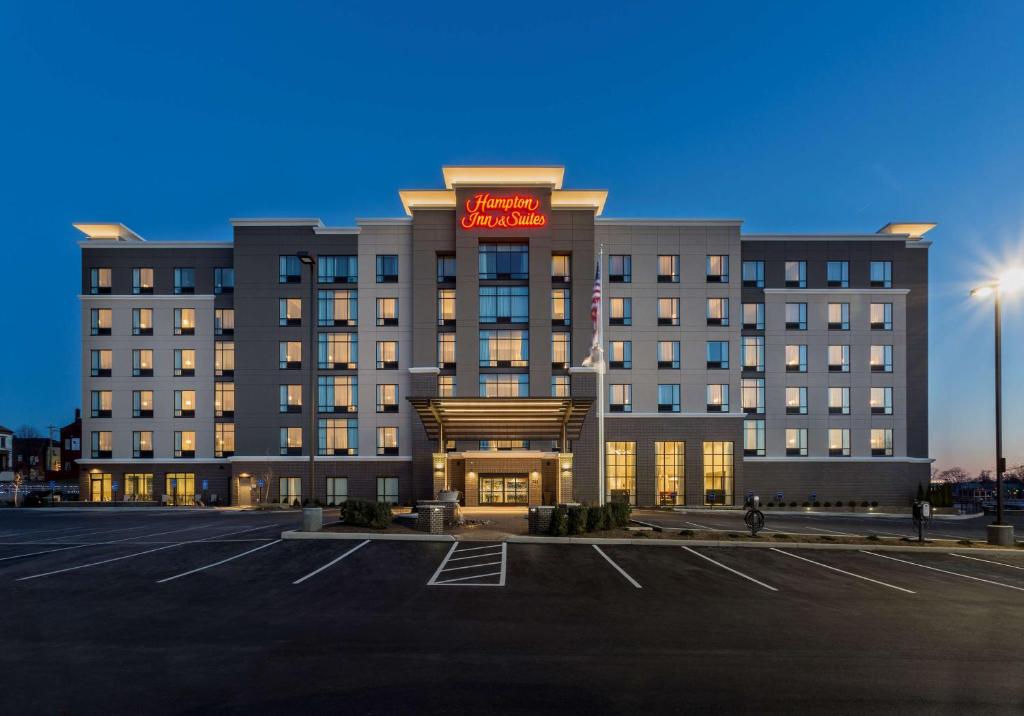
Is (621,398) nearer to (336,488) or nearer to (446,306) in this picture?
(446,306)

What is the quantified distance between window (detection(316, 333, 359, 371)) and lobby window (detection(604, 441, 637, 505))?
19.8 metres

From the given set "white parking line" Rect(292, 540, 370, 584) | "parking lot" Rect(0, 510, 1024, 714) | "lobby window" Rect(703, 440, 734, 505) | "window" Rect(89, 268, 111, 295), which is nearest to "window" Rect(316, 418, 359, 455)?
"window" Rect(89, 268, 111, 295)

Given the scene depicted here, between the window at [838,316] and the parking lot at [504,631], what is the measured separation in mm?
30280

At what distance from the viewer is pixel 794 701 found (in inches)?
305

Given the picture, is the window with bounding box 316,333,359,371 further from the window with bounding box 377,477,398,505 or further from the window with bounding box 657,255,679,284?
the window with bounding box 657,255,679,284

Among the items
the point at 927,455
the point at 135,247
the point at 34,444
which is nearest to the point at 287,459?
the point at 135,247

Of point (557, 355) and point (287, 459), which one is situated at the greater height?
point (557, 355)

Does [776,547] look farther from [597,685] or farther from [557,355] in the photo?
[557,355]

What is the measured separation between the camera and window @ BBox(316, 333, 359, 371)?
146 ft

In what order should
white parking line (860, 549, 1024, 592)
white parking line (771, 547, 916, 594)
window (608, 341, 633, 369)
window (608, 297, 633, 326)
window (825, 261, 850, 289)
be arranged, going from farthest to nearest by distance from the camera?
window (825, 261, 850, 289) → window (608, 297, 633, 326) → window (608, 341, 633, 369) → white parking line (860, 549, 1024, 592) → white parking line (771, 547, 916, 594)

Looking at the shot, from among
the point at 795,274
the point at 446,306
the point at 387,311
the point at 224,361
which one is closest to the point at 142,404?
the point at 224,361

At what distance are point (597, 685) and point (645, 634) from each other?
109 inches

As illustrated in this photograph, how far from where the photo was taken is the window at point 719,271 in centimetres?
4462

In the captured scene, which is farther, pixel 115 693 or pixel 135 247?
pixel 135 247
